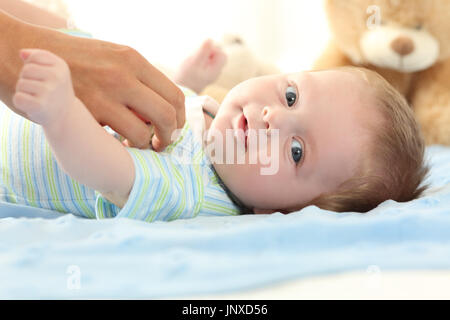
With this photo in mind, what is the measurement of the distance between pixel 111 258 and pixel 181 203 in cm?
28

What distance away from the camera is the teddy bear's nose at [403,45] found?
182 cm

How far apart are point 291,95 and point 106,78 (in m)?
0.41

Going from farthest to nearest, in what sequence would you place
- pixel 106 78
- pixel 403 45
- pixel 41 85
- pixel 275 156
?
pixel 403 45 < pixel 275 156 < pixel 106 78 < pixel 41 85

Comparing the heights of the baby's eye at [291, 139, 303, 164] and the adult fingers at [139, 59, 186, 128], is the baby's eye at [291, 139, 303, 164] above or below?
below

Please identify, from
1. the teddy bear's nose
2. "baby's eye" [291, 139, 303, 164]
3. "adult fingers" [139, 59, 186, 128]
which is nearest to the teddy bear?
the teddy bear's nose

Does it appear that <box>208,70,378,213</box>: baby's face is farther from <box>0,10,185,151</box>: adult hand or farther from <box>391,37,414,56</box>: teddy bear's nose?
<box>391,37,414,56</box>: teddy bear's nose

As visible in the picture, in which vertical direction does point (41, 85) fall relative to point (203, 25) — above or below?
below

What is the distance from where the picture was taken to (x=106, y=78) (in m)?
0.86

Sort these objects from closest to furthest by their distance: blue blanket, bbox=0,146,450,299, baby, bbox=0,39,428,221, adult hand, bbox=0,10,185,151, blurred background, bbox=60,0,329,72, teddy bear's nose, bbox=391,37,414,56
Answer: blue blanket, bbox=0,146,450,299 → adult hand, bbox=0,10,185,151 → baby, bbox=0,39,428,221 → teddy bear's nose, bbox=391,37,414,56 → blurred background, bbox=60,0,329,72

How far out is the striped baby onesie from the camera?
93cm

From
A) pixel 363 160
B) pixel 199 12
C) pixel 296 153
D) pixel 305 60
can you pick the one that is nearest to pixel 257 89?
pixel 296 153

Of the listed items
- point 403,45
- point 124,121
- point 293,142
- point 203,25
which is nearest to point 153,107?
point 124,121

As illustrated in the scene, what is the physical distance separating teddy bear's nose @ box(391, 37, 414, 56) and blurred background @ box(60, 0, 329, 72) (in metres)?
0.58

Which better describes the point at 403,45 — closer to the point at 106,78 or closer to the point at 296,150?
the point at 296,150
